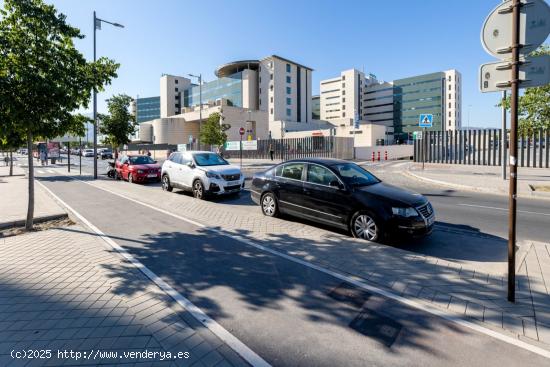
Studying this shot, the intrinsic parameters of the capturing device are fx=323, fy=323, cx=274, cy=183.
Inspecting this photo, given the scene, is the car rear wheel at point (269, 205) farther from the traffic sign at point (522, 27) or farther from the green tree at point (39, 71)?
the traffic sign at point (522, 27)

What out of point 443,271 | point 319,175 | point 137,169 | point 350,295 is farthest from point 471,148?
point 350,295

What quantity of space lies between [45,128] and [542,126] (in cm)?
1559

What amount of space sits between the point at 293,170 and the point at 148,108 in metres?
118

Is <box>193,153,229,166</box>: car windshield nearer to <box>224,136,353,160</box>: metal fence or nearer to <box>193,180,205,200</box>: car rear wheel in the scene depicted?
<box>193,180,205,200</box>: car rear wheel

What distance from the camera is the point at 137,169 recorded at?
1708 centimetres

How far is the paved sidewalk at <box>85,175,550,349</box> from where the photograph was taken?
338 centimetres

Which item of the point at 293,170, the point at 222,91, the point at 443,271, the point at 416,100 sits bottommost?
the point at 443,271

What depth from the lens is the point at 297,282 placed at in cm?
421

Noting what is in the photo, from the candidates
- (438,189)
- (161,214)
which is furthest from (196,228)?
(438,189)

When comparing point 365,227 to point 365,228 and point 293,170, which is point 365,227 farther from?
point 293,170

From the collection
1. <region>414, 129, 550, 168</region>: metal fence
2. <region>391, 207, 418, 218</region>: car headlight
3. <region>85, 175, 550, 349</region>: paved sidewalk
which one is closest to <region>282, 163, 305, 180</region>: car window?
<region>85, 175, 550, 349</region>: paved sidewalk

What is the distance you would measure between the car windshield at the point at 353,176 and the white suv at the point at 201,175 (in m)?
5.19

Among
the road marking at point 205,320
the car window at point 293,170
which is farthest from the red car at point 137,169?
the road marking at point 205,320

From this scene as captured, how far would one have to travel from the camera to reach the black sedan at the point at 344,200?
5.63m
